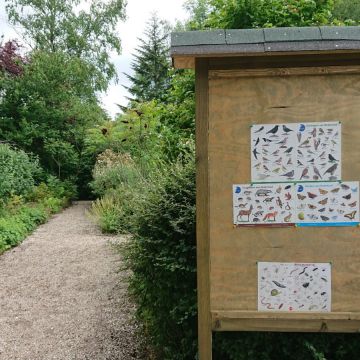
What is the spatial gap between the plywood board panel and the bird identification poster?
50 mm

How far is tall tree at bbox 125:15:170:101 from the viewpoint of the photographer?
3114 cm

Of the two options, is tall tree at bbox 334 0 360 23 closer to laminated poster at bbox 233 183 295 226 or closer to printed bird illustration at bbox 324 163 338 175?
printed bird illustration at bbox 324 163 338 175

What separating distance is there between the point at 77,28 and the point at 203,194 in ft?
71.8

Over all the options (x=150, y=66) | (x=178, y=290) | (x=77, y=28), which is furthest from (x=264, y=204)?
(x=150, y=66)

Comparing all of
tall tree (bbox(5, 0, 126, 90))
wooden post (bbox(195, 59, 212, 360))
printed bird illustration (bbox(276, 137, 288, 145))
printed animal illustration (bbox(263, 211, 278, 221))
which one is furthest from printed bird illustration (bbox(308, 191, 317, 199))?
tall tree (bbox(5, 0, 126, 90))

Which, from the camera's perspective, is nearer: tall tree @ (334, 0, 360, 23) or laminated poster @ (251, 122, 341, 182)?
laminated poster @ (251, 122, 341, 182)

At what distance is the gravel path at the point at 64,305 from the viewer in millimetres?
4004

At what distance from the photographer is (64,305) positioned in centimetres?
514

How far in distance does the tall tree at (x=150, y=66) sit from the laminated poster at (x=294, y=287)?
2855 centimetres

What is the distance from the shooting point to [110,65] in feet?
76.0

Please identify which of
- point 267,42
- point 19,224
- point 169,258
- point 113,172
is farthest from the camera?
point 113,172

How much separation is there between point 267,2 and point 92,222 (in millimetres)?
7738

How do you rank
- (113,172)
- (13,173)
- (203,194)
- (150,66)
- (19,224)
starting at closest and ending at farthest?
(203,194) < (19,224) < (13,173) < (113,172) < (150,66)

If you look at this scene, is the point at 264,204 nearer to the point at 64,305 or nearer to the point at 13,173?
the point at 64,305
